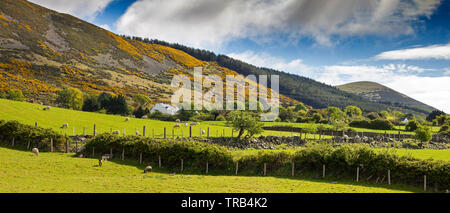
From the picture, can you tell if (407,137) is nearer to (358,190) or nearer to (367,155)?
(367,155)

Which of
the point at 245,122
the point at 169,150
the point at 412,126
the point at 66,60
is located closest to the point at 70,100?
the point at 245,122

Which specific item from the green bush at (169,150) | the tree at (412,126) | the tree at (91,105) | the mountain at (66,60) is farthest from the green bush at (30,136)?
the tree at (412,126)

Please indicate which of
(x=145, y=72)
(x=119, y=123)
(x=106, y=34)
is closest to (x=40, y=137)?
(x=119, y=123)

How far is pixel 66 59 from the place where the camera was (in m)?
140

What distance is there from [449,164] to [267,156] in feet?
46.0

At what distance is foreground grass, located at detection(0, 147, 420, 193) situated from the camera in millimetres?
17125

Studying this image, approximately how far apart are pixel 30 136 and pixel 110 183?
20.4m

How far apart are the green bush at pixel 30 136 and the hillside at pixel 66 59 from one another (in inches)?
2303

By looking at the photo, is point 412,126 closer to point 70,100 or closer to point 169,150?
point 169,150

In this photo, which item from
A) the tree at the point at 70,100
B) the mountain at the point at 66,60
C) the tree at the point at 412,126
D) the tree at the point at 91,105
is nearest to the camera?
the tree at the point at 412,126

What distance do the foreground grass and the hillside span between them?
73123mm

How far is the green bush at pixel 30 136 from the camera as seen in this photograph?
32938 mm

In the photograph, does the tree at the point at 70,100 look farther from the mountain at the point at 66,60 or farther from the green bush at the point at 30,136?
the green bush at the point at 30,136

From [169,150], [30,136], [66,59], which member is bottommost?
[169,150]
